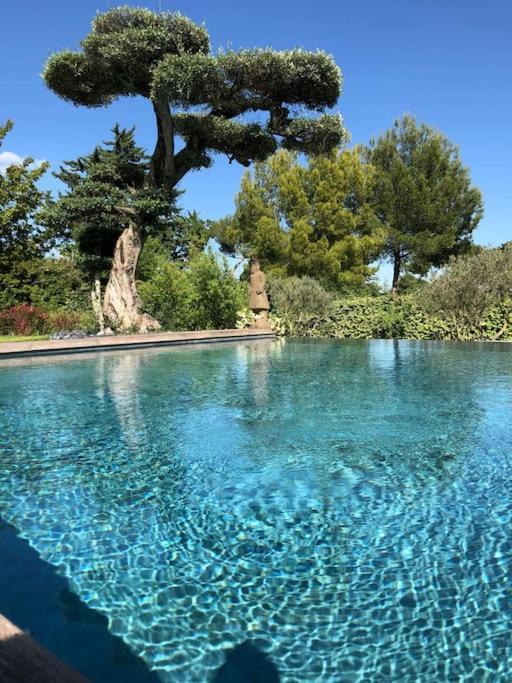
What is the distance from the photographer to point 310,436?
4562mm

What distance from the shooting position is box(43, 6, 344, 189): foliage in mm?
12359

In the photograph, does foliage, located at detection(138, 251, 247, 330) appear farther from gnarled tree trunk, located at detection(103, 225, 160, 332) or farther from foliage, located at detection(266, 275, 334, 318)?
foliage, located at detection(266, 275, 334, 318)

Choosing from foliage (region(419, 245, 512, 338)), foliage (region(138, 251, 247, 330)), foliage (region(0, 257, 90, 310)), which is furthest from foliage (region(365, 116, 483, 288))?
foliage (region(0, 257, 90, 310))

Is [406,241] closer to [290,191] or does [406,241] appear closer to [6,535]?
[290,191]

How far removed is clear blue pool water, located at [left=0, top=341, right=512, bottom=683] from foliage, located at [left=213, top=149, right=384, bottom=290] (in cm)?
2033

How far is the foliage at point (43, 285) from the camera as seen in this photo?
17.4 metres

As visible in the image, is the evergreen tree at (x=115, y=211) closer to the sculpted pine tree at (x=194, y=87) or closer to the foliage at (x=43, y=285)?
the sculpted pine tree at (x=194, y=87)

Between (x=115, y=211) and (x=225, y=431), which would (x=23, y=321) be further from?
(x=225, y=431)

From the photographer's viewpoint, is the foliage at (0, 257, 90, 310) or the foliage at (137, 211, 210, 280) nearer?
the foliage at (0, 257, 90, 310)

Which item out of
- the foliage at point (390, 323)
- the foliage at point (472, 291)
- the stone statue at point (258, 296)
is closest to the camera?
the foliage at point (472, 291)

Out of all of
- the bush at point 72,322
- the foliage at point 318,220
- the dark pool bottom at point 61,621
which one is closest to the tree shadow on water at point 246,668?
the dark pool bottom at point 61,621

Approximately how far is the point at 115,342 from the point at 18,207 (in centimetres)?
922

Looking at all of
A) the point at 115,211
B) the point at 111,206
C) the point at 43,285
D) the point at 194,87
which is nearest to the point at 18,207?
the point at 43,285

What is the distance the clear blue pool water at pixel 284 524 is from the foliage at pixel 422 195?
22385 mm
